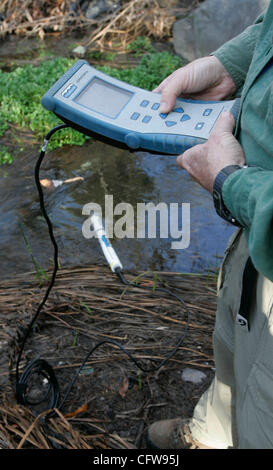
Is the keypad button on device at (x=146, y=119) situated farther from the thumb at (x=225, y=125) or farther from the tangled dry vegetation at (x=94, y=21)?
the tangled dry vegetation at (x=94, y=21)

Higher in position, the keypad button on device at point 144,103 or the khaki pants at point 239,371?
the keypad button on device at point 144,103

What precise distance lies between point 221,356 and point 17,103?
10.9ft

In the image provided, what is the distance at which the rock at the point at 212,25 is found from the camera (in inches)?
183

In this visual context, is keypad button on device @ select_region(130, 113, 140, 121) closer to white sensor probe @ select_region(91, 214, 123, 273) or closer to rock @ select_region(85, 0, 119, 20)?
white sensor probe @ select_region(91, 214, 123, 273)

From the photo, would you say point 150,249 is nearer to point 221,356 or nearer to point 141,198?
point 141,198

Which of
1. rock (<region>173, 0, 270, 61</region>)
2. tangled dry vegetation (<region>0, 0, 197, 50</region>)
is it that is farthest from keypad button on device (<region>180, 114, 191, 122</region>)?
tangled dry vegetation (<region>0, 0, 197, 50</region>)

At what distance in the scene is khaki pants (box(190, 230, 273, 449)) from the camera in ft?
3.33

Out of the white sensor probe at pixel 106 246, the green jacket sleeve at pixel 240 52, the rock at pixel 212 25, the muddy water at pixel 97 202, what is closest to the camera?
the green jacket sleeve at pixel 240 52

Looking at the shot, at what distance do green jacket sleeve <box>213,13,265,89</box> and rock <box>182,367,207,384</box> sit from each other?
1180mm

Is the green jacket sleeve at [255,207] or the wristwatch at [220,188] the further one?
the wristwatch at [220,188]

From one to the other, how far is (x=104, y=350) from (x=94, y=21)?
5.13m

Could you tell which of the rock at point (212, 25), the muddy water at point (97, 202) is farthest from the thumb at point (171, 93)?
the rock at point (212, 25)

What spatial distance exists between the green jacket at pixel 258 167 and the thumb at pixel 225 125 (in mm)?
23

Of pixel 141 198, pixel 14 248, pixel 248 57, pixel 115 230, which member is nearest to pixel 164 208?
pixel 141 198
